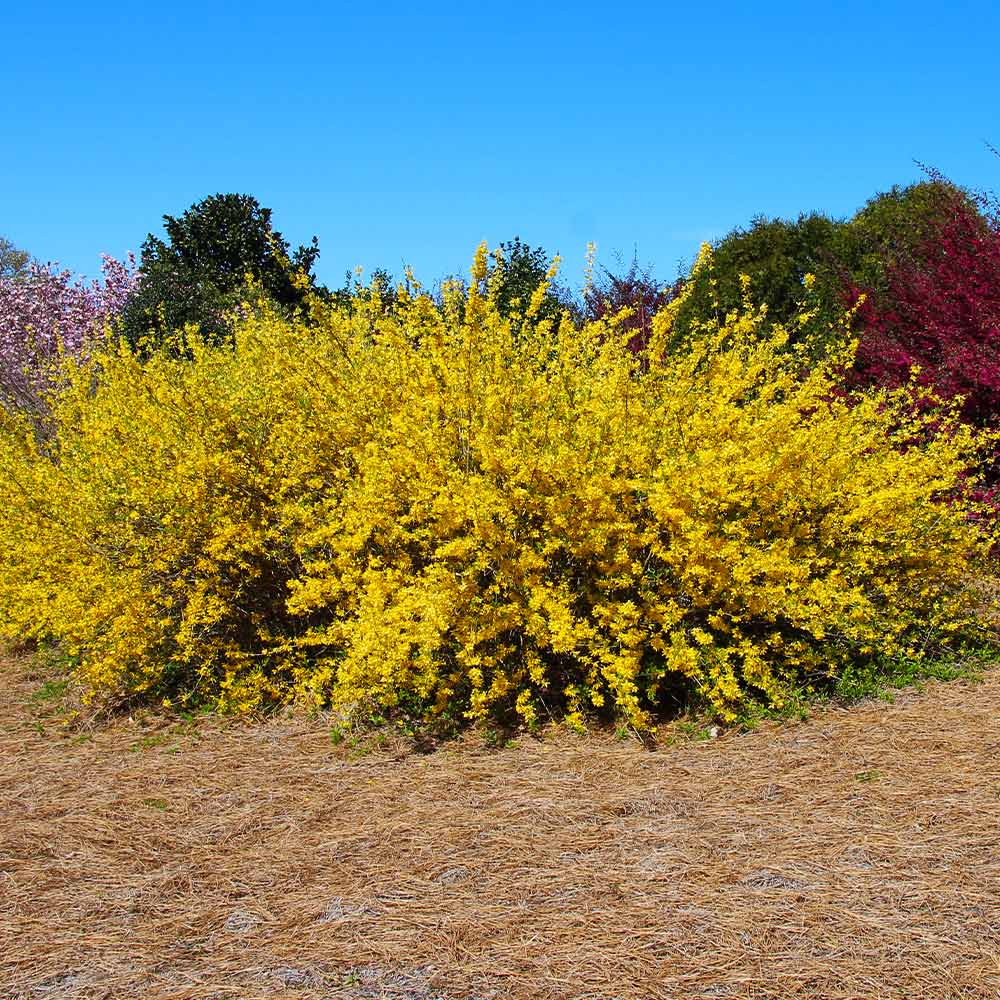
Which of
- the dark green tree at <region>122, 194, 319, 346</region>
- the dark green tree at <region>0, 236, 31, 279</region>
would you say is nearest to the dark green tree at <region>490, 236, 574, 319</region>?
the dark green tree at <region>122, 194, 319, 346</region>

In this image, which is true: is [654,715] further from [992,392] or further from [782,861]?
[992,392]

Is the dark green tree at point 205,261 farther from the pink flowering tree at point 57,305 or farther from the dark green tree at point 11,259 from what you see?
the dark green tree at point 11,259

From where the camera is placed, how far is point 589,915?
2.84 metres

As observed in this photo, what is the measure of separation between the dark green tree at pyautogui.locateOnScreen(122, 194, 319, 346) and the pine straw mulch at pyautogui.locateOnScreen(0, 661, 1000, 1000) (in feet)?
26.7

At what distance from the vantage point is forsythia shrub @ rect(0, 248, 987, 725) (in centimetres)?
421

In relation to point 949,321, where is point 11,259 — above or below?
above

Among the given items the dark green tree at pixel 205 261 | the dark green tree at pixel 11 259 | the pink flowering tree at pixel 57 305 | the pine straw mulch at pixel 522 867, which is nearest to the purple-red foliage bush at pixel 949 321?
the pine straw mulch at pixel 522 867

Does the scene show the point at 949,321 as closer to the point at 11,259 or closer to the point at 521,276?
the point at 521,276

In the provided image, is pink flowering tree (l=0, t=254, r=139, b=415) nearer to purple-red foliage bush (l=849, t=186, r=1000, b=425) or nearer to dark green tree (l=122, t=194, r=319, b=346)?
dark green tree (l=122, t=194, r=319, b=346)

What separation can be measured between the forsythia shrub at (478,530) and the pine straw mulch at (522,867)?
43cm

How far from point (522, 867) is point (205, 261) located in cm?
1063

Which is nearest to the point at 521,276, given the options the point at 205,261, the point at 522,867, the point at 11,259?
the point at 205,261

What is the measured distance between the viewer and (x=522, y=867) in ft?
10.4

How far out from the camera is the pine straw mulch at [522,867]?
2.59 meters
